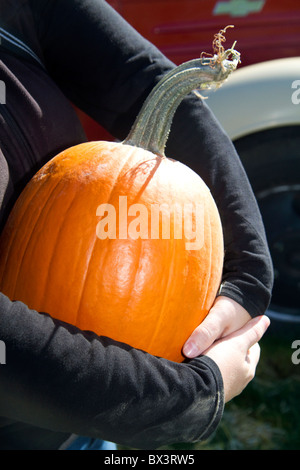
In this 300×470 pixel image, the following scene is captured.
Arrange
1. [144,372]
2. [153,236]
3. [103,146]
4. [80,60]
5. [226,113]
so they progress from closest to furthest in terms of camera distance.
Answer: [144,372], [153,236], [103,146], [80,60], [226,113]

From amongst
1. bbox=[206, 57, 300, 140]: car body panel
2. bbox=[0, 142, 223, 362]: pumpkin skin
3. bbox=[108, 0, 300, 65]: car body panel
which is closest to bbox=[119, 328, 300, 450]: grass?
bbox=[206, 57, 300, 140]: car body panel

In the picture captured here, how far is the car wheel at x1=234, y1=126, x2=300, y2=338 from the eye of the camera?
2227 millimetres

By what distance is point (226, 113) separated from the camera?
2160 mm

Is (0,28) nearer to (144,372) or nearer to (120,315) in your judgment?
(120,315)

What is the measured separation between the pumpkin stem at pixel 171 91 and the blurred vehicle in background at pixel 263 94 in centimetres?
118

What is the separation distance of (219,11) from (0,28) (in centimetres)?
150

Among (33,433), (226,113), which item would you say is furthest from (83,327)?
(226,113)

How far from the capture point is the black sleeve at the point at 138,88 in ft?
3.80

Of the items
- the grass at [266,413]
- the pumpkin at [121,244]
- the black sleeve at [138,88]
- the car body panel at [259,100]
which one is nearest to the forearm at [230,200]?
the black sleeve at [138,88]

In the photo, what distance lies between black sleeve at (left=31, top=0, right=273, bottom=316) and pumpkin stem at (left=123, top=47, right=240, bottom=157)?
18 cm

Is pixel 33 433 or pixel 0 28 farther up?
pixel 0 28

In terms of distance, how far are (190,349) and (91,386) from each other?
0.24 metres

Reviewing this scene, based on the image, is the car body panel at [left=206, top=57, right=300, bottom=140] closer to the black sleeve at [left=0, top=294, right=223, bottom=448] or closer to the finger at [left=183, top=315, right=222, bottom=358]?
the finger at [left=183, top=315, right=222, bottom=358]

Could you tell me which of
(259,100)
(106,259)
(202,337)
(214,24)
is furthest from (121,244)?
(214,24)
